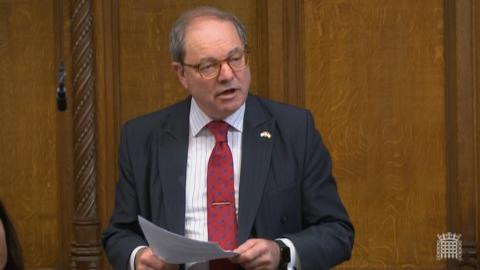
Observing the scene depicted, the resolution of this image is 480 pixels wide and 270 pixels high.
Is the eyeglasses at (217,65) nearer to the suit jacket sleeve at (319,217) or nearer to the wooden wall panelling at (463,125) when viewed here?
the suit jacket sleeve at (319,217)

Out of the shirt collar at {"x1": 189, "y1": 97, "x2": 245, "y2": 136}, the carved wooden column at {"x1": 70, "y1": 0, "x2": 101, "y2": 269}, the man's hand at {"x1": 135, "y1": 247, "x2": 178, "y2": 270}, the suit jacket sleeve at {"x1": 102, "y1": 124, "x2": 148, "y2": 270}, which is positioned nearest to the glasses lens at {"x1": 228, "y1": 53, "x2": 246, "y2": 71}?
the shirt collar at {"x1": 189, "y1": 97, "x2": 245, "y2": 136}

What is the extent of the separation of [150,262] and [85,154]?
193cm

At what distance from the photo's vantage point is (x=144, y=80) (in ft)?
14.0

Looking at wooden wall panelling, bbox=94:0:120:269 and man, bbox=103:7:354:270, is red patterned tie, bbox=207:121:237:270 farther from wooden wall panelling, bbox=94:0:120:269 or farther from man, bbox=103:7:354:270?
wooden wall panelling, bbox=94:0:120:269

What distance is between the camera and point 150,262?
7.63ft

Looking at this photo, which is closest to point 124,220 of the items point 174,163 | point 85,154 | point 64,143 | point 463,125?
point 174,163

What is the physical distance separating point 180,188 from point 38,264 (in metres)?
2.10

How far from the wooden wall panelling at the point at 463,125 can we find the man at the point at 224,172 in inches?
64.8

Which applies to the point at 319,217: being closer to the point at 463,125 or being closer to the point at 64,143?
the point at 463,125

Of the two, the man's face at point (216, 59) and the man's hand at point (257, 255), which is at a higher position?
the man's face at point (216, 59)

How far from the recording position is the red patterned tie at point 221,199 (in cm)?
242

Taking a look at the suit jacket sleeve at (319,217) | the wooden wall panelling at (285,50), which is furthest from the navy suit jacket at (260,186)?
the wooden wall panelling at (285,50)

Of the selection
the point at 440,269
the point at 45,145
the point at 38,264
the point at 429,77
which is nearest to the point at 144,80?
the point at 45,145

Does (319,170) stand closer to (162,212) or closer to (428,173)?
(162,212)
